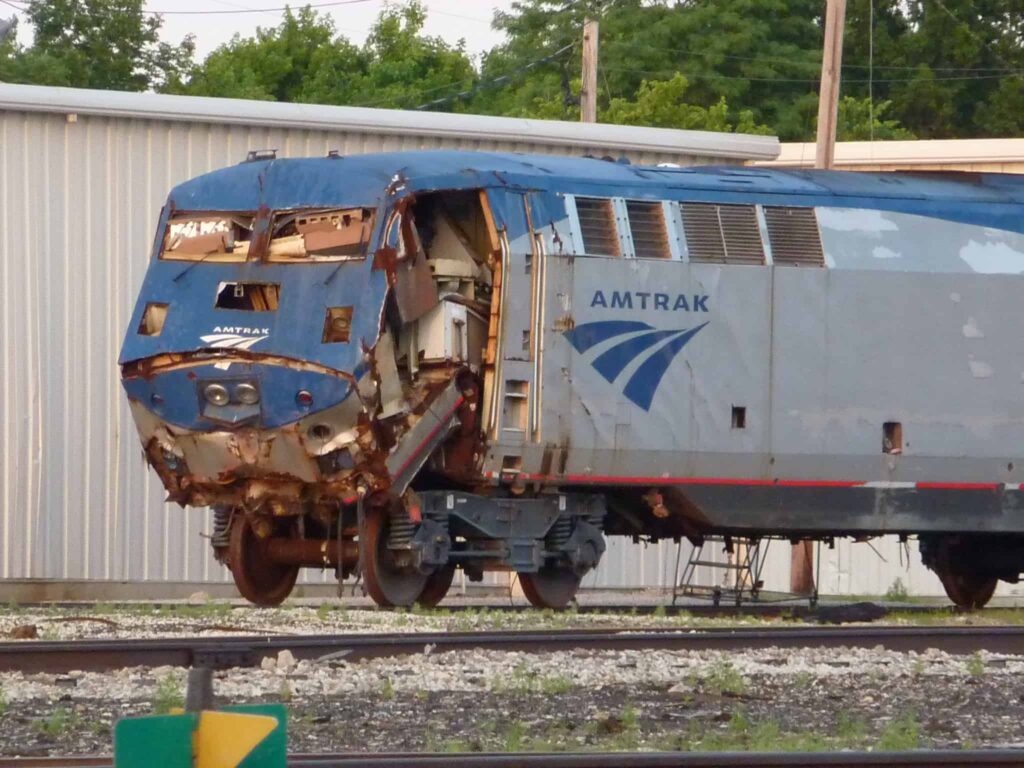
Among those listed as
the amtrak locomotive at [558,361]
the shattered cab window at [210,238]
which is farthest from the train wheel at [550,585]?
the shattered cab window at [210,238]

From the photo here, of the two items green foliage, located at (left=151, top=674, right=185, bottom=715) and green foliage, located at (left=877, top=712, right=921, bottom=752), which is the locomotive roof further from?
green foliage, located at (left=877, top=712, right=921, bottom=752)

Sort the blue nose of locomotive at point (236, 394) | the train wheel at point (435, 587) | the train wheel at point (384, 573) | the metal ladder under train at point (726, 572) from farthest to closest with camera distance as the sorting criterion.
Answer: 1. the metal ladder under train at point (726, 572)
2. the train wheel at point (435, 587)
3. the train wheel at point (384, 573)
4. the blue nose of locomotive at point (236, 394)

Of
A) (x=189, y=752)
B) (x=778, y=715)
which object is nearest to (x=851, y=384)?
(x=778, y=715)

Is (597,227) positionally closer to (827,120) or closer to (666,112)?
(827,120)

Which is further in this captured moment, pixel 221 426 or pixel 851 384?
pixel 851 384

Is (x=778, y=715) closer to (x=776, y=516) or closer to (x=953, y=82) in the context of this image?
(x=776, y=516)

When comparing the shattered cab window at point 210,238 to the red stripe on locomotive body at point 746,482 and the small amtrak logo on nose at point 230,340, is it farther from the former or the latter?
the red stripe on locomotive body at point 746,482

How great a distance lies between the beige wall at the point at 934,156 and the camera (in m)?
28.8

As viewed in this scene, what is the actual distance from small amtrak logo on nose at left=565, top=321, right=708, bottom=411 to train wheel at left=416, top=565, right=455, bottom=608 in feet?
7.27

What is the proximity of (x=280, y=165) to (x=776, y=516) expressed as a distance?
511cm

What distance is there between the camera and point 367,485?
14.5 metres

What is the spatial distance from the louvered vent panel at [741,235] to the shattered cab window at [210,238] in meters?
3.99

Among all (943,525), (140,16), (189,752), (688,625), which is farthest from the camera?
(140,16)

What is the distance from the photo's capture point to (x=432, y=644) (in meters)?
11.5
